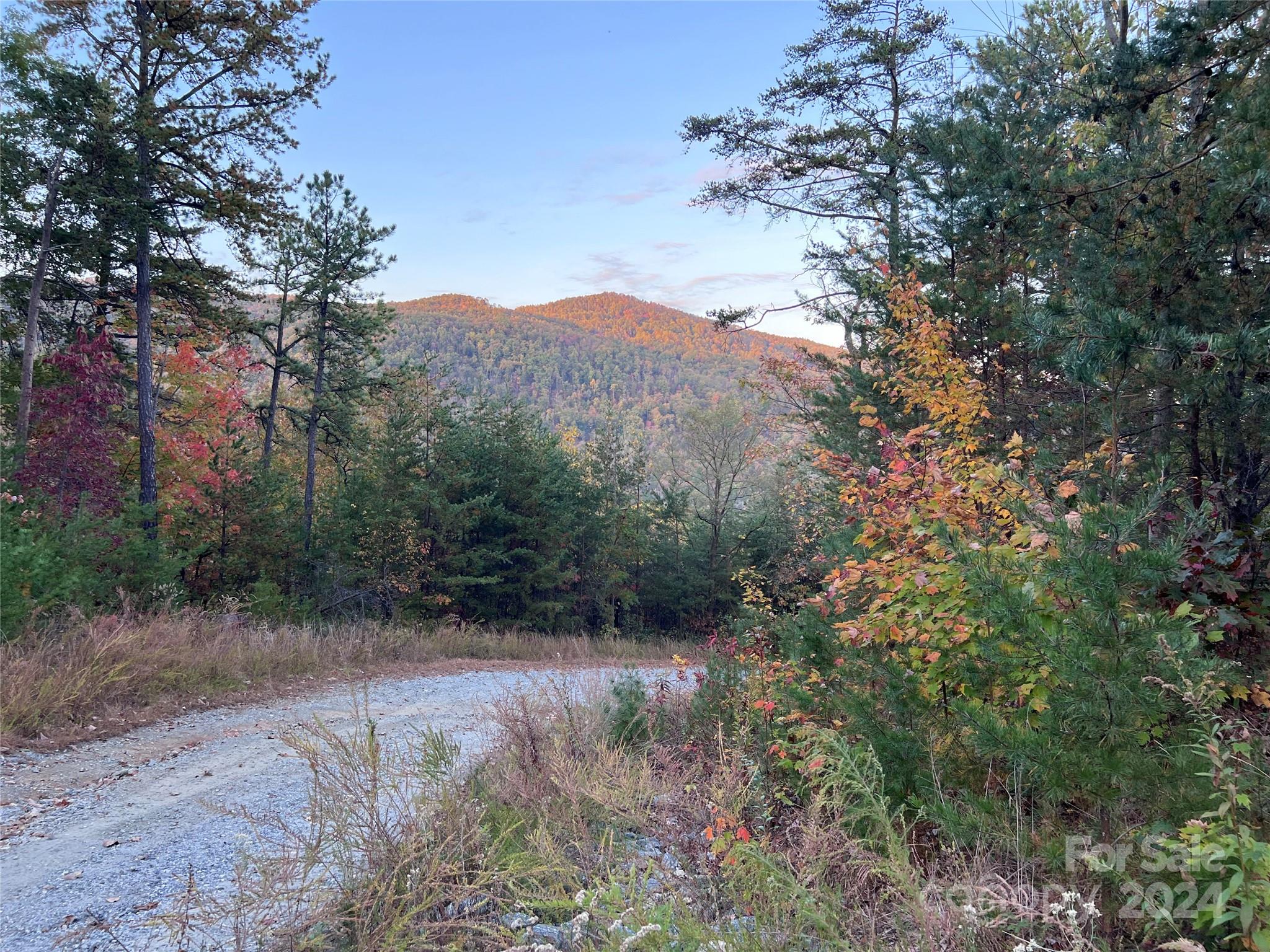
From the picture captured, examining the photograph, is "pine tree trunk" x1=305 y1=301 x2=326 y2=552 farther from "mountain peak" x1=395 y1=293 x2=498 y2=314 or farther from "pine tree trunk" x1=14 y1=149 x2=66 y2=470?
"mountain peak" x1=395 y1=293 x2=498 y2=314

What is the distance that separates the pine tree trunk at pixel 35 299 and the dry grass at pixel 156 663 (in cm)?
506

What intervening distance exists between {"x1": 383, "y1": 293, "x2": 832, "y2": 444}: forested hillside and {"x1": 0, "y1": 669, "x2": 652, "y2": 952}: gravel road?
139 ft

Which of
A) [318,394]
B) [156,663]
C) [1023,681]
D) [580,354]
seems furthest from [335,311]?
[580,354]

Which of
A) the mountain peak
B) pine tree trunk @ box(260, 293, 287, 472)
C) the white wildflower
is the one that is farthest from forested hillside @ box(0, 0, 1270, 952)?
the mountain peak

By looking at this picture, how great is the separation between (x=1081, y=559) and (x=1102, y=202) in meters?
3.16

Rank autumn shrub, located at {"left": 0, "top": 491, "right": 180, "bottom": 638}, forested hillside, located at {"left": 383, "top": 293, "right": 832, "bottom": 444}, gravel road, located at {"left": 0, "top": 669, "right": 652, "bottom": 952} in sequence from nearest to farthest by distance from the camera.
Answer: gravel road, located at {"left": 0, "top": 669, "right": 652, "bottom": 952} < autumn shrub, located at {"left": 0, "top": 491, "right": 180, "bottom": 638} < forested hillside, located at {"left": 383, "top": 293, "right": 832, "bottom": 444}

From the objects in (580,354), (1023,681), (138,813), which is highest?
(580,354)

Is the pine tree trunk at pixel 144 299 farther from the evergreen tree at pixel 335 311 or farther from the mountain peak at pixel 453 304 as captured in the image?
the mountain peak at pixel 453 304

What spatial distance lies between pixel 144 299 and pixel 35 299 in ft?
5.77

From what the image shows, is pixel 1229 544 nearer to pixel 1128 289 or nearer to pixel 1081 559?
pixel 1081 559

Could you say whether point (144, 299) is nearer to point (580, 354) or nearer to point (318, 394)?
point (318, 394)

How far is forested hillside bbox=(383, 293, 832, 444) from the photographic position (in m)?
57.7

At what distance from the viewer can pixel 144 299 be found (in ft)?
39.4

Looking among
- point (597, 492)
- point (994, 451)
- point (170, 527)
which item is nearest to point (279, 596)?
point (170, 527)
